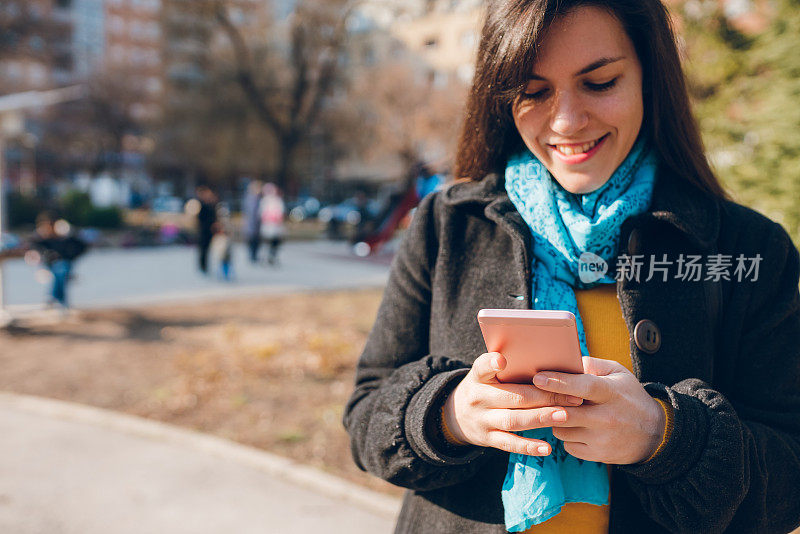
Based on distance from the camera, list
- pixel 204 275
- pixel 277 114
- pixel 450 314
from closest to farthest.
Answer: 1. pixel 450 314
2. pixel 204 275
3. pixel 277 114

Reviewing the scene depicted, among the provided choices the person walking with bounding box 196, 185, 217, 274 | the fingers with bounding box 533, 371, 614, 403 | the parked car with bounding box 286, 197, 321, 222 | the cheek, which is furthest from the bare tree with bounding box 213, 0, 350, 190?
the fingers with bounding box 533, 371, 614, 403

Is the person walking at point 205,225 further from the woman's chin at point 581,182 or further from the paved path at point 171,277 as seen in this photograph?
the woman's chin at point 581,182

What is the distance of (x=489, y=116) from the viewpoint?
1.46 meters

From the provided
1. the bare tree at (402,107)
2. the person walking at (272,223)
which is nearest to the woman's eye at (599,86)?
the person walking at (272,223)

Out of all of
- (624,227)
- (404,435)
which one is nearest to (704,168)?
(624,227)

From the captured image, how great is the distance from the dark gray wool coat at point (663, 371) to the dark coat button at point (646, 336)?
0.05 feet

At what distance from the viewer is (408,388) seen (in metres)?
1.30

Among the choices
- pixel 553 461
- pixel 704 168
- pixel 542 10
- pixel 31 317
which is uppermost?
pixel 542 10

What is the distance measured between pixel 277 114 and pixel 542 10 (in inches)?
1092

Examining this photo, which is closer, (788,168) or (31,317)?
(788,168)

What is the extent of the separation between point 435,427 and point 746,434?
21.6 inches

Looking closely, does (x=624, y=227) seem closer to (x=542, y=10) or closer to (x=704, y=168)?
(x=704, y=168)

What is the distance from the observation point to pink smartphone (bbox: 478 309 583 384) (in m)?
0.95

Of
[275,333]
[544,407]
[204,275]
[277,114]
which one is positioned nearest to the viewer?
[544,407]
